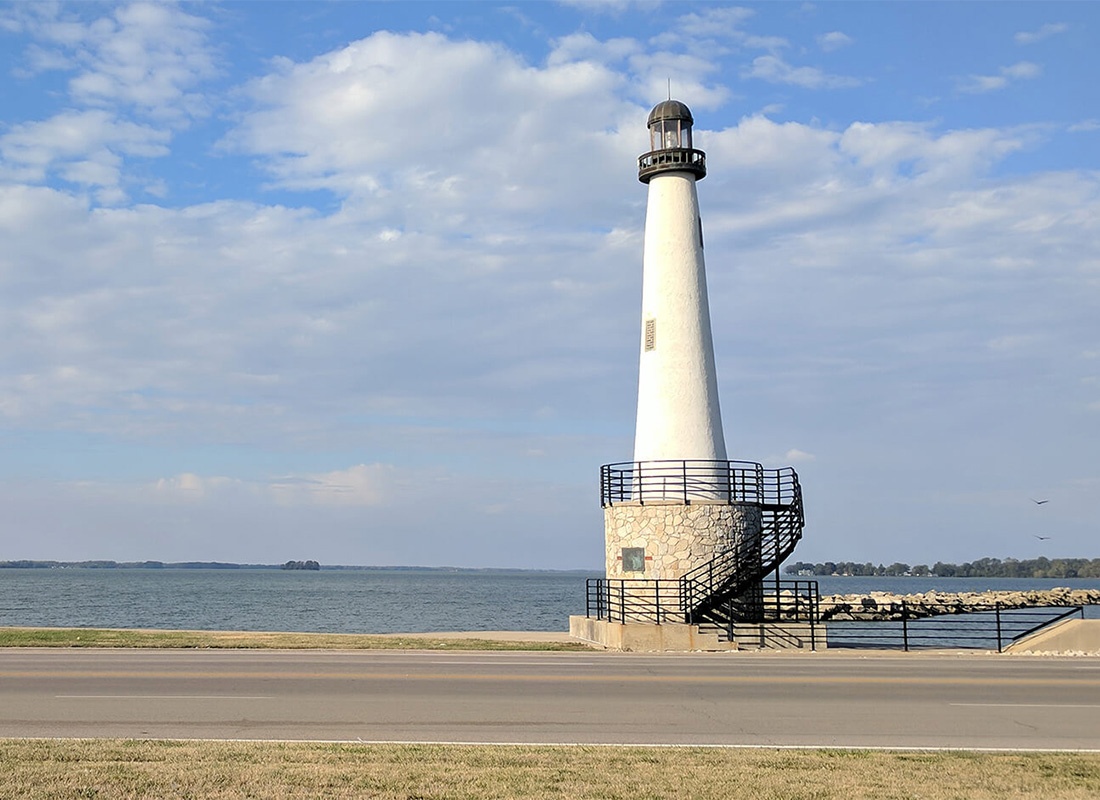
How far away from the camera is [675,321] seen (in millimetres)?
29750

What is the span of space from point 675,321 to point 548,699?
1673 cm

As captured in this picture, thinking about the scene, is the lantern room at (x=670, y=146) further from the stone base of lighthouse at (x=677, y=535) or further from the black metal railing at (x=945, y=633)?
the black metal railing at (x=945, y=633)

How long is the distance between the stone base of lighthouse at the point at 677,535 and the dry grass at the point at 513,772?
56.6 ft

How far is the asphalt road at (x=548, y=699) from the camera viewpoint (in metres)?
12.1

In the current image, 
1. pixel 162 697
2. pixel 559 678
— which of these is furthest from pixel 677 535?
pixel 162 697

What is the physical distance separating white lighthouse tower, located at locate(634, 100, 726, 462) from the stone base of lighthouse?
5.33 ft

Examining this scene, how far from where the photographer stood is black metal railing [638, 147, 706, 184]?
30.2 metres

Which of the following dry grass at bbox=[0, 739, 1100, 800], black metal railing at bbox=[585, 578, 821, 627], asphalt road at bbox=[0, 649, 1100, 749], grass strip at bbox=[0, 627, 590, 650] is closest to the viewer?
dry grass at bbox=[0, 739, 1100, 800]

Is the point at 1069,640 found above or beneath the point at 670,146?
beneath

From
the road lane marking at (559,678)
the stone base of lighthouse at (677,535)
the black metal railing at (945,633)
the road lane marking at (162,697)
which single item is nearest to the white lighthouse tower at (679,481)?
the stone base of lighthouse at (677,535)

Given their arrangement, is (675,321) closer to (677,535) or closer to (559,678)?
(677,535)

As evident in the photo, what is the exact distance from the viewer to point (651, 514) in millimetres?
28469

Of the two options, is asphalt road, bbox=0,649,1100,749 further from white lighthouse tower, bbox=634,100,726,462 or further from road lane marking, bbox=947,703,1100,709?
white lighthouse tower, bbox=634,100,726,462

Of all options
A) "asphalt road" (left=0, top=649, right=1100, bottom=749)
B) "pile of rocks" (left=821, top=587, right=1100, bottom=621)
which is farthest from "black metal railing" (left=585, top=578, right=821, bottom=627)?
"pile of rocks" (left=821, top=587, right=1100, bottom=621)
